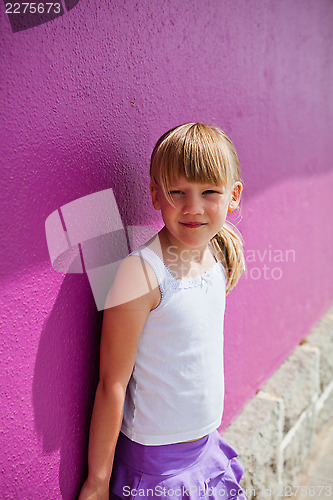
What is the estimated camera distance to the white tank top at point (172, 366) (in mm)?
1499

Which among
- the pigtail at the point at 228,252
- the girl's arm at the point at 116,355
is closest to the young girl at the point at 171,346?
the girl's arm at the point at 116,355

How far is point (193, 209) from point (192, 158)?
0.13m

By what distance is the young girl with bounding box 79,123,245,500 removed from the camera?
4.69 feet

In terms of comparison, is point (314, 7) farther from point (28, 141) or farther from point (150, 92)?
point (28, 141)

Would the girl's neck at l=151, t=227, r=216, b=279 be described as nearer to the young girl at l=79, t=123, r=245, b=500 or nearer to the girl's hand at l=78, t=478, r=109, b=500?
the young girl at l=79, t=123, r=245, b=500

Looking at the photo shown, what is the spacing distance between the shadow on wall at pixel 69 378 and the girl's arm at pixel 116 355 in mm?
37

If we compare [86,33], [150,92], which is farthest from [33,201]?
[150,92]

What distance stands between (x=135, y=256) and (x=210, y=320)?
33 centimetres

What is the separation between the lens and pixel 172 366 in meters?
1.53

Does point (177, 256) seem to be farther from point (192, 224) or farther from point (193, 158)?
point (193, 158)

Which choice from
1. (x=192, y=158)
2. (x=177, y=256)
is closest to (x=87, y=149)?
(x=192, y=158)

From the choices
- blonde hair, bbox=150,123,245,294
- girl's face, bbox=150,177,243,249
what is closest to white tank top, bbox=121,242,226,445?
girl's face, bbox=150,177,243,249

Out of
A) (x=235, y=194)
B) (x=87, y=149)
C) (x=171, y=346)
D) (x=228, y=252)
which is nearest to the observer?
(x=87, y=149)

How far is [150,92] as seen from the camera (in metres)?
1.65
